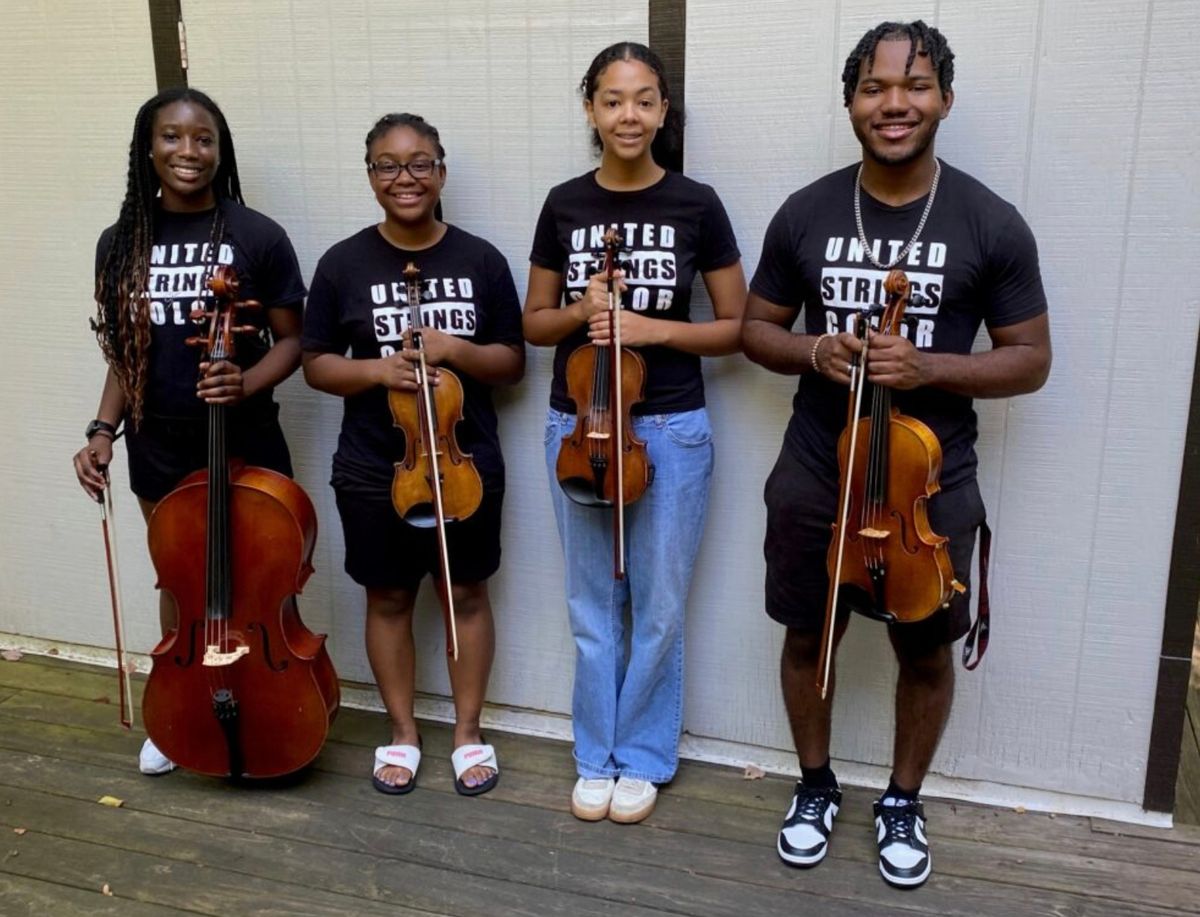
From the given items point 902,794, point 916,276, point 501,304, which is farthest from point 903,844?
point 501,304

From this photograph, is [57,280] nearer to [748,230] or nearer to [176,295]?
[176,295]

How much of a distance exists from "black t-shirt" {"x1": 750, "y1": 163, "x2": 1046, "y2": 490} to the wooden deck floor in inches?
34.1

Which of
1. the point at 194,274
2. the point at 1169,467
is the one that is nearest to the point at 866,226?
the point at 1169,467

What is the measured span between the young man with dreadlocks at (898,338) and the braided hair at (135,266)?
1341 mm

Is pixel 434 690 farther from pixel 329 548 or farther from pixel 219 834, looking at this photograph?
Result: pixel 219 834

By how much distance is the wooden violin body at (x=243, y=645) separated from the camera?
2.30 m

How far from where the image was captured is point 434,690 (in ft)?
9.67

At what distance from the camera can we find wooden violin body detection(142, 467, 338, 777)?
2.30m

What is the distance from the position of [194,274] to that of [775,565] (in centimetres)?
144

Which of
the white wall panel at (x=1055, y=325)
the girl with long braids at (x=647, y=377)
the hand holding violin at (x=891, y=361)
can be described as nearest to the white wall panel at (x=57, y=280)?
the girl with long braids at (x=647, y=377)

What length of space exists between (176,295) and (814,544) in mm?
1513

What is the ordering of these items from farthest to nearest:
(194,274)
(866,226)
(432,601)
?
1. (432,601)
2. (194,274)
3. (866,226)

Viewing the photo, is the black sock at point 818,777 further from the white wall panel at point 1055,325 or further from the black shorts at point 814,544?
the black shorts at point 814,544

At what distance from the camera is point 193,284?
7.95ft
